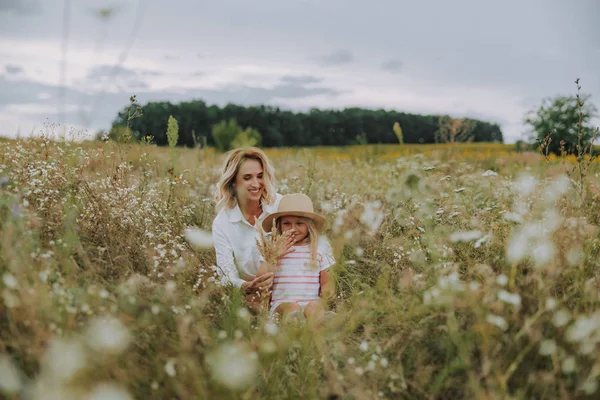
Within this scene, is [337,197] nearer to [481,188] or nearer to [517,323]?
[481,188]

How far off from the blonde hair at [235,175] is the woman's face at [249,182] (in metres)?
0.05

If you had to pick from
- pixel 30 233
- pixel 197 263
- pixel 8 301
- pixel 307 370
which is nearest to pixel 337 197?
pixel 197 263

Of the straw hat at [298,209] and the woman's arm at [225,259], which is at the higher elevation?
the straw hat at [298,209]

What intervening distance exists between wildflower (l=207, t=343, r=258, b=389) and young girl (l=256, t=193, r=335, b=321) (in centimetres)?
169

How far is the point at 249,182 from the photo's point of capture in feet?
15.6

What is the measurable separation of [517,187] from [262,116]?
5931cm

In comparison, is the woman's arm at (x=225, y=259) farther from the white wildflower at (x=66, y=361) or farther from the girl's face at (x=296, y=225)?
the white wildflower at (x=66, y=361)

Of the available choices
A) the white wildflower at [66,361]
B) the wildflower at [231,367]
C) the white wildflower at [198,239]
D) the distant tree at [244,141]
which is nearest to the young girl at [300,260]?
the white wildflower at [198,239]

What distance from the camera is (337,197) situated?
5.98 metres

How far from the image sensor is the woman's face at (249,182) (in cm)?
477

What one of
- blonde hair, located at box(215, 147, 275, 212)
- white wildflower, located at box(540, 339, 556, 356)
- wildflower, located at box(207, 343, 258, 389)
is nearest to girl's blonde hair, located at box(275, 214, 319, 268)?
blonde hair, located at box(215, 147, 275, 212)

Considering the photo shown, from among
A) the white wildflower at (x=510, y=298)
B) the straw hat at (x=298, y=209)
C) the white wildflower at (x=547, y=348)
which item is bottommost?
the white wildflower at (x=547, y=348)

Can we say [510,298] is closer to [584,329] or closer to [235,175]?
[584,329]

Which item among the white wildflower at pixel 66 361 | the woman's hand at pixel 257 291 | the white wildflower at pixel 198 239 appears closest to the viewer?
the white wildflower at pixel 66 361
